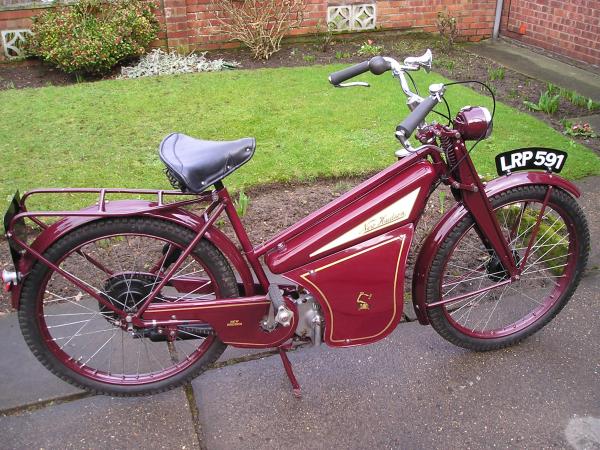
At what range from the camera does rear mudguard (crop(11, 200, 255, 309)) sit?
2.18 metres

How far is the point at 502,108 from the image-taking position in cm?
580

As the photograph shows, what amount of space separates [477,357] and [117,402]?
1.64 metres

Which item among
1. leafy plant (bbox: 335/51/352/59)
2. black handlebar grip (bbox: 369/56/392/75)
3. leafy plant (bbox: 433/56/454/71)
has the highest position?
black handlebar grip (bbox: 369/56/392/75)

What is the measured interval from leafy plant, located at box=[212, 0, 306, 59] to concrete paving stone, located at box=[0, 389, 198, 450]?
19.9 ft

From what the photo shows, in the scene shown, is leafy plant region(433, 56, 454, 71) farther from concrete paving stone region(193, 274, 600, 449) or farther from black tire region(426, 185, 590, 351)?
concrete paving stone region(193, 274, 600, 449)

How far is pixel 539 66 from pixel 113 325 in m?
6.61

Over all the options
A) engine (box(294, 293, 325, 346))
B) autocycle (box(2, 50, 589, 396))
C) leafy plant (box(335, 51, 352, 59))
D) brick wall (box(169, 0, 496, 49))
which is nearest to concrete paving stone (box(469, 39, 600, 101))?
brick wall (box(169, 0, 496, 49))

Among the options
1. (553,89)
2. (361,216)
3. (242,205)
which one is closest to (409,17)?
(553,89)

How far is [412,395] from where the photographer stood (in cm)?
257

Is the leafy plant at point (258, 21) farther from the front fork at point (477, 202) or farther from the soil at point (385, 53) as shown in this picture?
the front fork at point (477, 202)

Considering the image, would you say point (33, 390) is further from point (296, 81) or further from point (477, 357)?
point (296, 81)

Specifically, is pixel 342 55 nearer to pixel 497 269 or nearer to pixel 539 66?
pixel 539 66

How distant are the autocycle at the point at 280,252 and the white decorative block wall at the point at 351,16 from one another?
6.48m

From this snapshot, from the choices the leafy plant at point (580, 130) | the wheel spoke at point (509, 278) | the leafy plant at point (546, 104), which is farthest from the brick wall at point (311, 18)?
the wheel spoke at point (509, 278)
